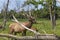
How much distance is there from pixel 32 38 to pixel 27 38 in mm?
156

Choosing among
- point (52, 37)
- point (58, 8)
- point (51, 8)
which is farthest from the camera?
point (58, 8)

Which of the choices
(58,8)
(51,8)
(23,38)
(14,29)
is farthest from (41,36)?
(58,8)

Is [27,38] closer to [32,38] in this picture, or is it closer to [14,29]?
[32,38]

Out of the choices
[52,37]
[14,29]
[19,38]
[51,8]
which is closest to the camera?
[52,37]

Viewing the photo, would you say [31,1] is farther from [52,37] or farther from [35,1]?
[52,37]

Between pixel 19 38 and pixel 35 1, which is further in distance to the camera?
pixel 35 1

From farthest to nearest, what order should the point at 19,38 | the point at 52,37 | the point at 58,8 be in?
1. the point at 58,8
2. the point at 19,38
3. the point at 52,37

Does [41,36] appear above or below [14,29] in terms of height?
above

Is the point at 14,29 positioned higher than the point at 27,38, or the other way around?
the point at 27,38

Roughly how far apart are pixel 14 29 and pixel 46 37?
22.4 feet

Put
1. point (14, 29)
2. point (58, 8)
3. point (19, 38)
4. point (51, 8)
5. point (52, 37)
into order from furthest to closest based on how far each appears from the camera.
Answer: point (58, 8)
point (51, 8)
point (14, 29)
point (19, 38)
point (52, 37)

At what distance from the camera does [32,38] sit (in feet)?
17.9

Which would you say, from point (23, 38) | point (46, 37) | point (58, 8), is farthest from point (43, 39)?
point (58, 8)

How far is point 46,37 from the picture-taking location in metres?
5.36
